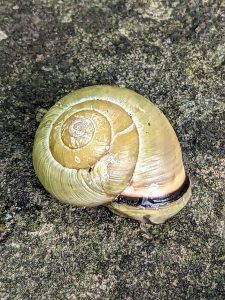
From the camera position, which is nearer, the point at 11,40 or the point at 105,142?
the point at 105,142

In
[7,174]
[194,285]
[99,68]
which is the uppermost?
[99,68]

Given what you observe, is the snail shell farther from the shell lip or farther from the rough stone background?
the rough stone background

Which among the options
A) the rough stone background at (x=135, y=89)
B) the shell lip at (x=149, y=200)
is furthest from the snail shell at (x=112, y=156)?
the rough stone background at (x=135, y=89)

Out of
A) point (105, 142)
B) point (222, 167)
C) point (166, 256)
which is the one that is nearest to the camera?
point (105, 142)

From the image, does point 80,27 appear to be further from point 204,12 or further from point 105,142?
point 105,142

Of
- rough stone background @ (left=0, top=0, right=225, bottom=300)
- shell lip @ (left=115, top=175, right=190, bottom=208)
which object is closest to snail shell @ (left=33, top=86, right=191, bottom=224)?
shell lip @ (left=115, top=175, right=190, bottom=208)

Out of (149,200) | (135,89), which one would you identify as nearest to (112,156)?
(149,200)

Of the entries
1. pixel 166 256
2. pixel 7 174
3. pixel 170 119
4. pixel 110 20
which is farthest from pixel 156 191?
pixel 110 20
